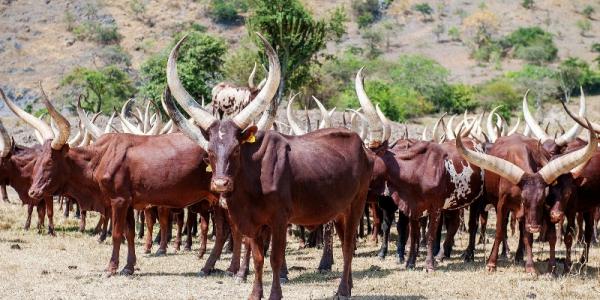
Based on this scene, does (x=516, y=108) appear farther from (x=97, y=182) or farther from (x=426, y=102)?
(x=97, y=182)

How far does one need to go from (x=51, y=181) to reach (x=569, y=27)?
324ft

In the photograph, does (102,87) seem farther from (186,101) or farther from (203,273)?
(186,101)

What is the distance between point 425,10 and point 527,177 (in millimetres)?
99127

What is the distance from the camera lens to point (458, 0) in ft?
381

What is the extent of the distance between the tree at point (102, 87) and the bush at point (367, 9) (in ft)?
173

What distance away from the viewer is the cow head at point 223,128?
7.59 meters

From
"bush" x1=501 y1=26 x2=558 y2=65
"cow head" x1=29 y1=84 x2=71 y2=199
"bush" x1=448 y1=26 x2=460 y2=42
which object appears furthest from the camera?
"bush" x1=448 y1=26 x2=460 y2=42

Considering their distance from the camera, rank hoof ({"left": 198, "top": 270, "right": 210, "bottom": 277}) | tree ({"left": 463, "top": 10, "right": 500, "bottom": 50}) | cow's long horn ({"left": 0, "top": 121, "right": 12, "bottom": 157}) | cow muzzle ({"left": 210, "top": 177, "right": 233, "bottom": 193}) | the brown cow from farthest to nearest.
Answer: tree ({"left": 463, "top": 10, "right": 500, "bottom": 50}) → cow's long horn ({"left": 0, "top": 121, "right": 12, "bottom": 157}) → hoof ({"left": 198, "top": 270, "right": 210, "bottom": 277}) → the brown cow → cow muzzle ({"left": 210, "top": 177, "right": 233, "bottom": 193})

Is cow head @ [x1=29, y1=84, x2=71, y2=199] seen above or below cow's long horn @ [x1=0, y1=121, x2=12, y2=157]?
above

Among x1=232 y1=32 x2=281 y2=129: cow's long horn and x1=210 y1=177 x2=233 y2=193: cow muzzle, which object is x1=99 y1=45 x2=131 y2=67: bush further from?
x1=210 y1=177 x2=233 y2=193: cow muzzle

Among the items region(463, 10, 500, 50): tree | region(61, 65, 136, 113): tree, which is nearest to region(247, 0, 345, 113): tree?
region(61, 65, 136, 113): tree

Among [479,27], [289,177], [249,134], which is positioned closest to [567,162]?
[289,177]

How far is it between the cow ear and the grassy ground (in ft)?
7.10

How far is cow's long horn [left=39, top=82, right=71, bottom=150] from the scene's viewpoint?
1078cm
